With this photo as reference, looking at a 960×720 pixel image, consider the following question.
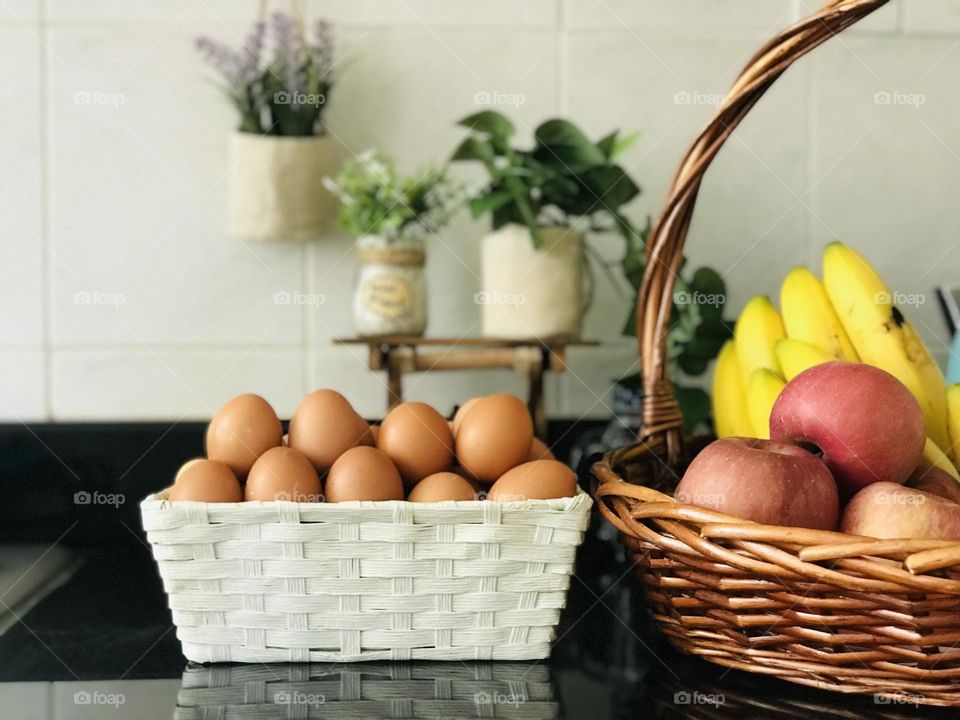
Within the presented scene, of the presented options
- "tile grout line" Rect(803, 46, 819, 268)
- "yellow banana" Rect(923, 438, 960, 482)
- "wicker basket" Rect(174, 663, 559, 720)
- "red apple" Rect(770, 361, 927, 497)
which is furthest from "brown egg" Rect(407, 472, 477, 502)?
"tile grout line" Rect(803, 46, 819, 268)

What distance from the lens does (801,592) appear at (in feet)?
1.72

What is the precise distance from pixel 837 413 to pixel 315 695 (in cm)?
Answer: 39

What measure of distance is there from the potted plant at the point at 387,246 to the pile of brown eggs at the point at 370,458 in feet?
1.02

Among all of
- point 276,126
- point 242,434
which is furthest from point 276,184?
point 242,434

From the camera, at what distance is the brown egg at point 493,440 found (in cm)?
66

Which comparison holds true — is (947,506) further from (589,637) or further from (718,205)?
(718,205)

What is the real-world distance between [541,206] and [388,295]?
193mm

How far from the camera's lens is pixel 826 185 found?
3.63 feet

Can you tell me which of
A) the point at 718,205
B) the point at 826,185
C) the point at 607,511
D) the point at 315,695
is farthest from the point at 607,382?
the point at 315,695

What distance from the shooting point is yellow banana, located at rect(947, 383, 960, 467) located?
73 centimetres

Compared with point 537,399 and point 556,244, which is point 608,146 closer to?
point 556,244

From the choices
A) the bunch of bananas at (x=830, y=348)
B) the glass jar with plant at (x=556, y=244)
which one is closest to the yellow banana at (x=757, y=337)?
the bunch of bananas at (x=830, y=348)

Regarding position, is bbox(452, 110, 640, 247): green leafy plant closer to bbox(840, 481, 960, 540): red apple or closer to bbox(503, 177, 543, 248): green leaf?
bbox(503, 177, 543, 248): green leaf

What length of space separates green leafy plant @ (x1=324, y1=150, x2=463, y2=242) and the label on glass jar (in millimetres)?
46
